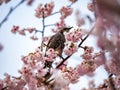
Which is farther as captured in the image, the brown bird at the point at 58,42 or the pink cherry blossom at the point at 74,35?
the brown bird at the point at 58,42

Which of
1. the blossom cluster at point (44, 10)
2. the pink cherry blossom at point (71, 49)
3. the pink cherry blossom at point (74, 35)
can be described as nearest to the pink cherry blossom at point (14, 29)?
the blossom cluster at point (44, 10)

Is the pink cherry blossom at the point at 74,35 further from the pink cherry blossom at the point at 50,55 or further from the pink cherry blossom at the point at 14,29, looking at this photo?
the pink cherry blossom at the point at 14,29

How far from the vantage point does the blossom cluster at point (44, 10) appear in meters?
5.05

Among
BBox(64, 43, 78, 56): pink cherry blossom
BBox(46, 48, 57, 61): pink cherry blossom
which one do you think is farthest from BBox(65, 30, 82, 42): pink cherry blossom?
BBox(46, 48, 57, 61): pink cherry blossom

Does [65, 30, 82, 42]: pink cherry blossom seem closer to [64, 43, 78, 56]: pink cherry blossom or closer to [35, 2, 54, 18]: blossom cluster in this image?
[64, 43, 78, 56]: pink cherry blossom

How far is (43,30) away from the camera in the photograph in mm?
4020

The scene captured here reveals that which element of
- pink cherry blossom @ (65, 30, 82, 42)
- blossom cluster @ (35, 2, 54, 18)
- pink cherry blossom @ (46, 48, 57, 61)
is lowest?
pink cherry blossom @ (46, 48, 57, 61)

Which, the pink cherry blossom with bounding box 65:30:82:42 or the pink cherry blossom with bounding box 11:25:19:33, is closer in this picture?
the pink cherry blossom with bounding box 65:30:82:42

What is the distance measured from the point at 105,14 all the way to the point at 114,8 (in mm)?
29

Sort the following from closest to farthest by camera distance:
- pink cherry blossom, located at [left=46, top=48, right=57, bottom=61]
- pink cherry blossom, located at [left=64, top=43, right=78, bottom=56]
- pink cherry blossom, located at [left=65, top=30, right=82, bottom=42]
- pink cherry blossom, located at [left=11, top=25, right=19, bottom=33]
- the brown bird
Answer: pink cherry blossom, located at [left=46, top=48, right=57, bottom=61]
pink cherry blossom, located at [left=64, top=43, right=78, bottom=56]
pink cherry blossom, located at [left=65, top=30, right=82, bottom=42]
the brown bird
pink cherry blossom, located at [left=11, top=25, right=19, bottom=33]

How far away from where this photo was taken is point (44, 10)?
517 centimetres

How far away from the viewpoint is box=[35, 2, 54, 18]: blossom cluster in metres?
5.05

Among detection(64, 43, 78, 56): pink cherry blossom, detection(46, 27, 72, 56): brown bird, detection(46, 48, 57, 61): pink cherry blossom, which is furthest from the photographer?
detection(46, 27, 72, 56): brown bird

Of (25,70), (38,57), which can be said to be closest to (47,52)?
(38,57)
